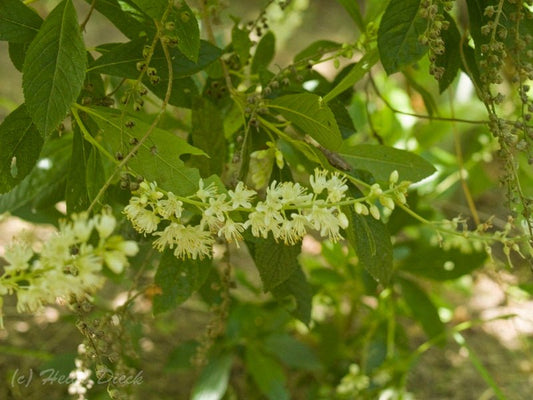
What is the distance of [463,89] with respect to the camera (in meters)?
1.98

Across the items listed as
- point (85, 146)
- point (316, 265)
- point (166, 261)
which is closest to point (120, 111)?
point (85, 146)

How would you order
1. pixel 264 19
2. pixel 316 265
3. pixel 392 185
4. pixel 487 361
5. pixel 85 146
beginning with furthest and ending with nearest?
pixel 487 361, pixel 316 265, pixel 264 19, pixel 85 146, pixel 392 185

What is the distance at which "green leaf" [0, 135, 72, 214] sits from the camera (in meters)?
1.06

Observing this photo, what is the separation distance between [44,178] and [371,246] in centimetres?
63

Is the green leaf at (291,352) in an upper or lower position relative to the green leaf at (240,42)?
lower

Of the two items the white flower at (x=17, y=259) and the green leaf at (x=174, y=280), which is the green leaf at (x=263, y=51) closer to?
the green leaf at (x=174, y=280)

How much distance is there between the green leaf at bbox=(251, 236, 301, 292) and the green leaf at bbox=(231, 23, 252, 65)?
0.96 ft

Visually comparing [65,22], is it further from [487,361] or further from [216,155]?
[487,361]

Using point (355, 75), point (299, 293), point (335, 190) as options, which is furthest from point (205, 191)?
point (299, 293)

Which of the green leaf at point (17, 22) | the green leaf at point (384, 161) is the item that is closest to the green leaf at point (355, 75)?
the green leaf at point (384, 161)

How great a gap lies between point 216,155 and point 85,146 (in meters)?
0.17

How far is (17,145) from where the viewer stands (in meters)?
0.76

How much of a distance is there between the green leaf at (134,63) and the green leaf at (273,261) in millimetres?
249

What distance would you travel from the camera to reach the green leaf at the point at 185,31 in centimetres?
69
